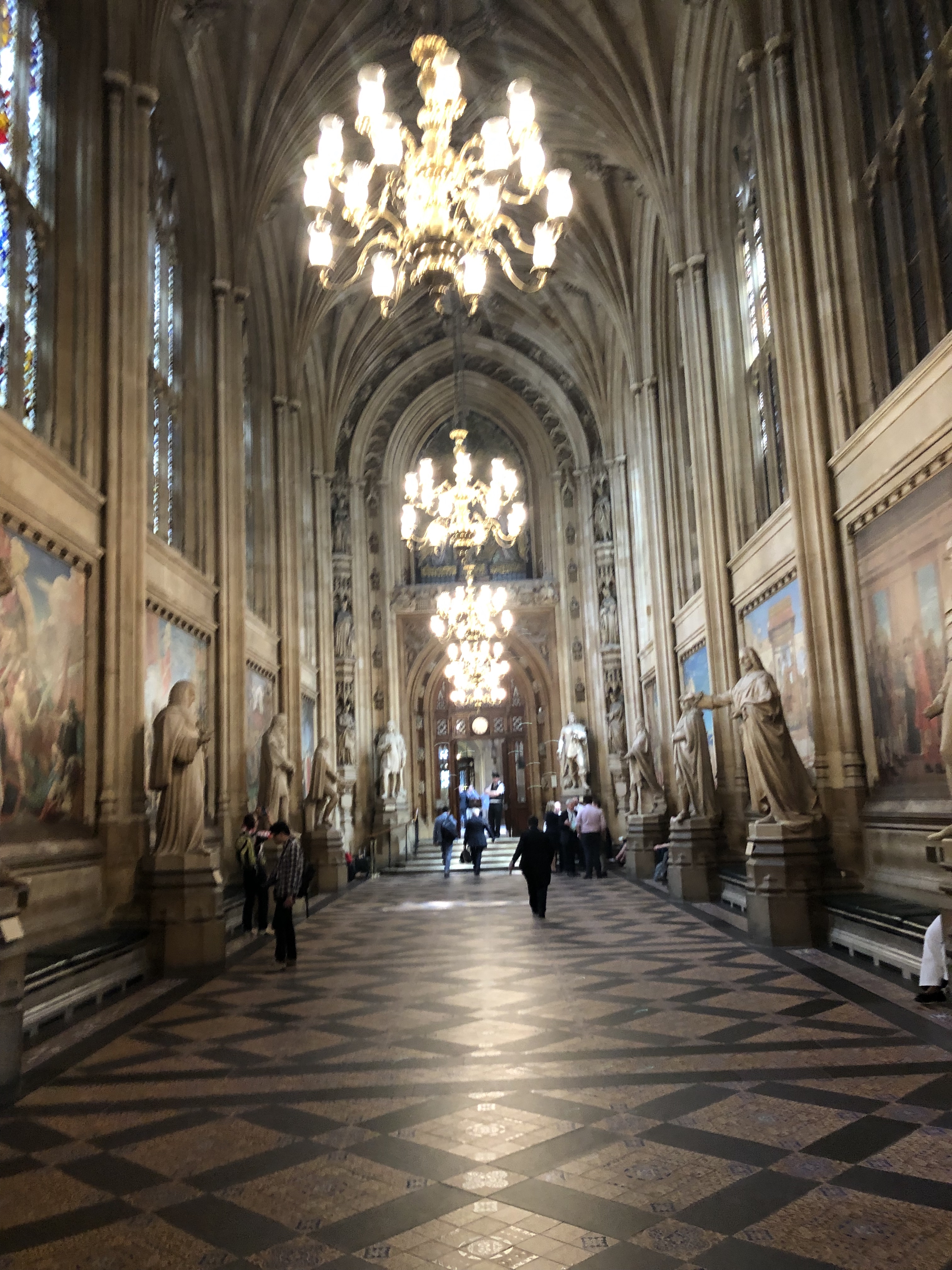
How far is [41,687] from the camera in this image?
9422mm

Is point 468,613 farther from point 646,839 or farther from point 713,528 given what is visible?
point 713,528

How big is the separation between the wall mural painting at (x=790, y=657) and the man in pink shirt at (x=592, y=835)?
6.25 meters

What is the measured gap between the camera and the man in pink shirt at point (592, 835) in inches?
754

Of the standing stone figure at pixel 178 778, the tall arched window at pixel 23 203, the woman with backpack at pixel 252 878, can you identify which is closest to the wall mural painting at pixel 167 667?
the standing stone figure at pixel 178 778

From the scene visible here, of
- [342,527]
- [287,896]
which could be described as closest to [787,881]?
[287,896]

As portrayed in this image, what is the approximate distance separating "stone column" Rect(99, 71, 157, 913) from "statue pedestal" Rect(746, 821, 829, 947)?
634 centimetres

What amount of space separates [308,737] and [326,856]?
472 centimetres

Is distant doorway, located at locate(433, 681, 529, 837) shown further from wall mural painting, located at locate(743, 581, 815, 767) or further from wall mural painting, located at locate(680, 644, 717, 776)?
wall mural painting, located at locate(743, 581, 815, 767)

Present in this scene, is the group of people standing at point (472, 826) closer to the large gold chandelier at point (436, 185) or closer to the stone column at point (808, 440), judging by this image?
the stone column at point (808, 440)

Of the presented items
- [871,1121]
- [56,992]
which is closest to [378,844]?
[56,992]

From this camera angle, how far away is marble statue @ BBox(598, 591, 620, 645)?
26.7 metres

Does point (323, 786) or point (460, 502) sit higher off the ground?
Answer: point (460, 502)

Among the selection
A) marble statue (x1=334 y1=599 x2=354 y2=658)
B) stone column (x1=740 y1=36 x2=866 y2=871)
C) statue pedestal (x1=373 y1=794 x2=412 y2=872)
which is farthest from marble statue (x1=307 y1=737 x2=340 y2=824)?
stone column (x1=740 y1=36 x2=866 y2=871)

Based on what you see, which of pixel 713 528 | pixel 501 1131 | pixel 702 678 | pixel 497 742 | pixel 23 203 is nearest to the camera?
pixel 501 1131
